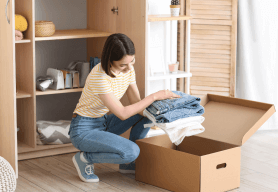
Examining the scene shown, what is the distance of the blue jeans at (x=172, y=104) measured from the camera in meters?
2.27

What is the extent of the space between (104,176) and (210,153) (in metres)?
0.63

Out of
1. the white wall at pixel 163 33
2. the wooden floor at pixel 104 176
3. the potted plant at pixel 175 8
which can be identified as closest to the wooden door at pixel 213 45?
the white wall at pixel 163 33

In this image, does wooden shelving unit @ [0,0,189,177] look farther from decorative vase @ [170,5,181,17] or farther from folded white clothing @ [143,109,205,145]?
Answer: folded white clothing @ [143,109,205,145]

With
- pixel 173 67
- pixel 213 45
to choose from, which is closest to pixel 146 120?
pixel 173 67

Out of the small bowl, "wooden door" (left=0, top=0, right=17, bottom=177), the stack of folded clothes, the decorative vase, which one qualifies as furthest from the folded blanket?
the decorative vase

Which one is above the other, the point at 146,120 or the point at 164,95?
the point at 164,95

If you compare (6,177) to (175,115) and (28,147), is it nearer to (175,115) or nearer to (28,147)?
(28,147)

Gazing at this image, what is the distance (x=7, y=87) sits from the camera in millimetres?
2383

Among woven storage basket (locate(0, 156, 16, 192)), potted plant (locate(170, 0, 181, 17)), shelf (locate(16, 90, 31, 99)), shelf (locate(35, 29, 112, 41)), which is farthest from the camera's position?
potted plant (locate(170, 0, 181, 17))

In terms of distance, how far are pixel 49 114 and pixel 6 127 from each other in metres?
0.92

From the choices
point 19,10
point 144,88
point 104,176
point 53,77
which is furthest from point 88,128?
point 19,10

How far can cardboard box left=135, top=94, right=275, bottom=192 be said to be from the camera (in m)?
2.20

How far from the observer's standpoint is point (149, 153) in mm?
2377

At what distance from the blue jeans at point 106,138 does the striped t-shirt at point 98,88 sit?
1.8 inches
